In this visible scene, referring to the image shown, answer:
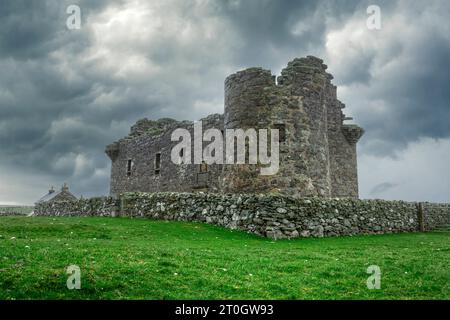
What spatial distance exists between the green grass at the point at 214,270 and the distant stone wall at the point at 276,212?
2.34 m

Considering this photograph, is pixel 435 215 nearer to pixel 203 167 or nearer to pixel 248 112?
pixel 248 112

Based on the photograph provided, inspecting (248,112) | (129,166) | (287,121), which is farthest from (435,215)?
(129,166)

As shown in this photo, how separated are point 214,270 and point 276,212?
24.9 ft

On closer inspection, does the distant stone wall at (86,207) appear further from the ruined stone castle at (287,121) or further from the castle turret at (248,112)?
the castle turret at (248,112)

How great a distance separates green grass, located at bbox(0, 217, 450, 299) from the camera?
7.45 metres

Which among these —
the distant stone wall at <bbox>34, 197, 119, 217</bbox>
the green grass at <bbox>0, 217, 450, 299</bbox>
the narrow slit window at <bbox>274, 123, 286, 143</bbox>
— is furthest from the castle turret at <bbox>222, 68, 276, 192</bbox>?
the green grass at <bbox>0, 217, 450, 299</bbox>

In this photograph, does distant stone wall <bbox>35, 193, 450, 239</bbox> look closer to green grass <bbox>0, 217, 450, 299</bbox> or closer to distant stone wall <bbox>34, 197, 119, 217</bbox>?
distant stone wall <bbox>34, 197, 119, 217</bbox>

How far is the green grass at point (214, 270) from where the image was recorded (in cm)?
745

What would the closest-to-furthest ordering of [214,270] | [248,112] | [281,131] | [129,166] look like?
[214,270] < [281,131] < [248,112] < [129,166]

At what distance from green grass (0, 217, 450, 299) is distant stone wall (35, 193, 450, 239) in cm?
234

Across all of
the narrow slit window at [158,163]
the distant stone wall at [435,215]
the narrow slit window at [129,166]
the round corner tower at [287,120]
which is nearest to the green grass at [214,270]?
the round corner tower at [287,120]

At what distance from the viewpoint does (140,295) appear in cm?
722

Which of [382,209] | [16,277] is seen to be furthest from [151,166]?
[16,277]

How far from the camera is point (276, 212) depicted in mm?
16328
